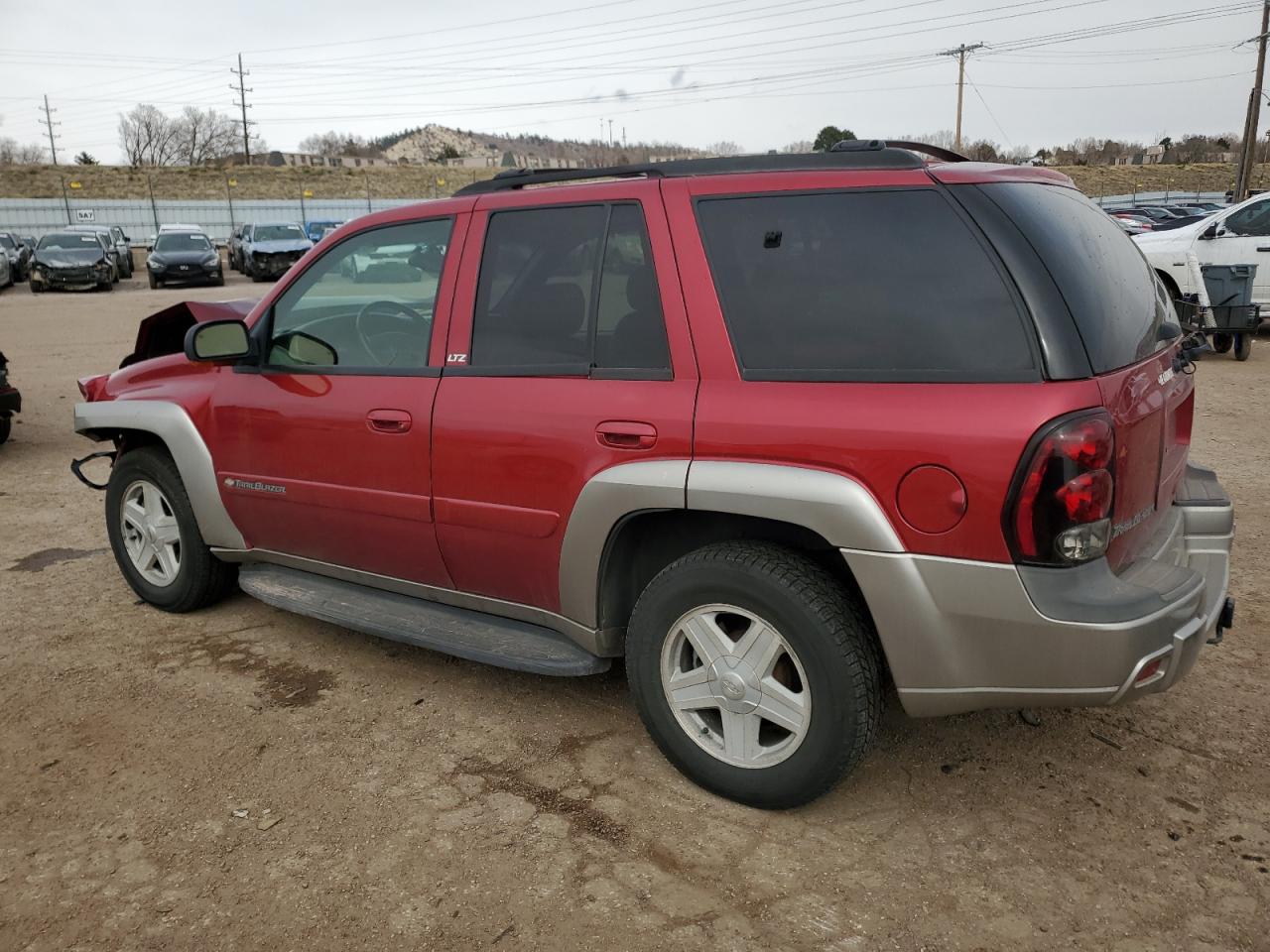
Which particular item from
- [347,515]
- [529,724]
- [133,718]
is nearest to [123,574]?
[133,718]

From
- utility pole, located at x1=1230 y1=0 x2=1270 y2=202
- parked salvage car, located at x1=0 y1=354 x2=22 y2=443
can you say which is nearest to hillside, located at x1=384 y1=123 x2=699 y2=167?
utility pole, located at x1=1230 y1=0 x2=1270 y2=202

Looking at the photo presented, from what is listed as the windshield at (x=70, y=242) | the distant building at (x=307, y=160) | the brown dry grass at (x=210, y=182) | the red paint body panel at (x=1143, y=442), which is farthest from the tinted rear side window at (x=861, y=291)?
the distant building at (x=307, y=160)

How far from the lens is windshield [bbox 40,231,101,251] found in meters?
26.5

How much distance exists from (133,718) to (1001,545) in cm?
306

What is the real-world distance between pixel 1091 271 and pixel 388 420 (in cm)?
233

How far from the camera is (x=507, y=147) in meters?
173

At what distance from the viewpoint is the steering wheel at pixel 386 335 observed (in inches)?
147

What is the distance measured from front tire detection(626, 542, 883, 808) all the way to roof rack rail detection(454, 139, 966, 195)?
3.70 feet

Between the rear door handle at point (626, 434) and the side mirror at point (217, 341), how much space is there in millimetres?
1761

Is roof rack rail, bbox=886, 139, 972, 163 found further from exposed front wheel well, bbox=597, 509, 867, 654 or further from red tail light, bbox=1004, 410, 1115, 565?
exposed front wheel well, bbox=597, 509, 867, 654

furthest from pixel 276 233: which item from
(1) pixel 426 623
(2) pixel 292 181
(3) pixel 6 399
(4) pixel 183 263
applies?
(2) pixel 292 181

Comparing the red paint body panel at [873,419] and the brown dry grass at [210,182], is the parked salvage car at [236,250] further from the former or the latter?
the red paint body panel at [873,419]

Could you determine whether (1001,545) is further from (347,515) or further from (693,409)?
(347,515)

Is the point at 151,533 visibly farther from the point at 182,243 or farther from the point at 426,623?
the point at 182,243
